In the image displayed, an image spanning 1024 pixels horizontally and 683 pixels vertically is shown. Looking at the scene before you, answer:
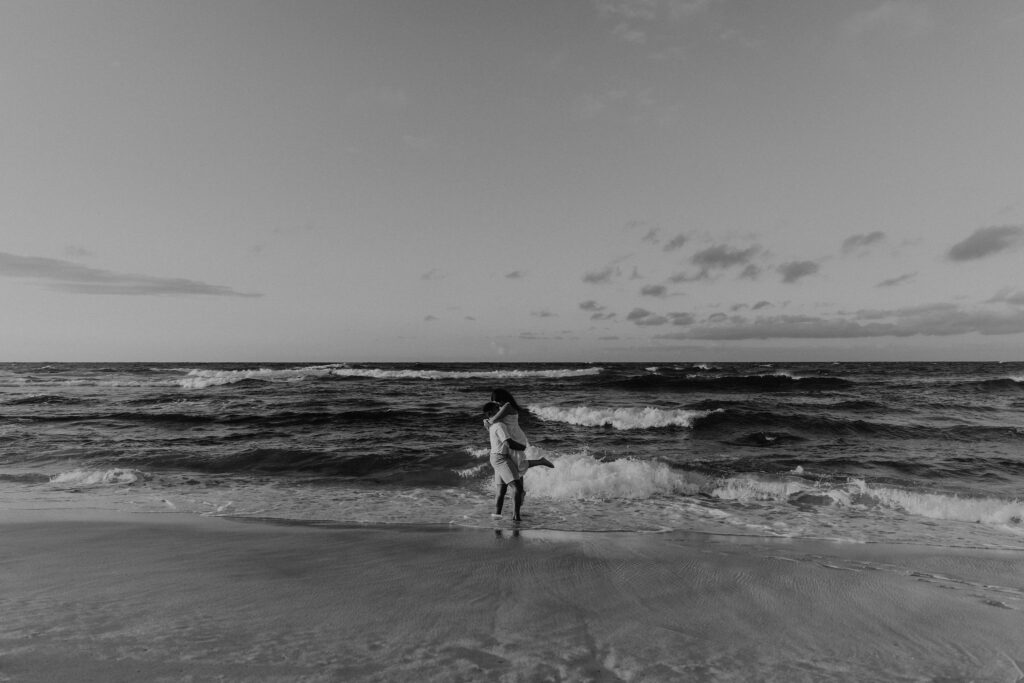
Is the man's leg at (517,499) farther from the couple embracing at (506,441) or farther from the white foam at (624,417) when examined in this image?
the white foam at (624,417)

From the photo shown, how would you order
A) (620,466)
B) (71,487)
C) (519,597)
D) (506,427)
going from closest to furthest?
(519,597), (506,427), (71,487), (620,466)

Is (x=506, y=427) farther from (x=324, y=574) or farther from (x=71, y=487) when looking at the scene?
(x=71, y=487)

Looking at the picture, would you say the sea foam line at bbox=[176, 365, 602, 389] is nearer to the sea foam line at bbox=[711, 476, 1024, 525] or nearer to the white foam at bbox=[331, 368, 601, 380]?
the white foam at bbox=[331, 368, 601, 380]

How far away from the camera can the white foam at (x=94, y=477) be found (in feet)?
35.9

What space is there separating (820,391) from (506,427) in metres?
32.3

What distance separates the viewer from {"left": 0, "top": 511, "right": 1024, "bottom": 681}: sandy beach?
11.9 ft

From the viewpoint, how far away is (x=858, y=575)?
595 centimetres

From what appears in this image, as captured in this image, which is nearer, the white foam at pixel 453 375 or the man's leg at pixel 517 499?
the man's leg at pixel 517 499

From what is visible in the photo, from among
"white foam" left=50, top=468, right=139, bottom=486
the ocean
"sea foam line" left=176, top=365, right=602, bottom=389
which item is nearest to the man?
the ocean

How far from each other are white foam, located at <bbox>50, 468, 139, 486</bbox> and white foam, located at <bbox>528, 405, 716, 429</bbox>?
14418mm

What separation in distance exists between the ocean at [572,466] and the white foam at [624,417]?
0.33 feet

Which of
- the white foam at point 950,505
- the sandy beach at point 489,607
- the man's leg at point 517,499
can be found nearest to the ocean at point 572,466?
the white foam at point 950,505

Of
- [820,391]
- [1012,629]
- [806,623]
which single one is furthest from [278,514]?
[820,391]

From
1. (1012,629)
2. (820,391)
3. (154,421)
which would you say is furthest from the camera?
(820,391)
